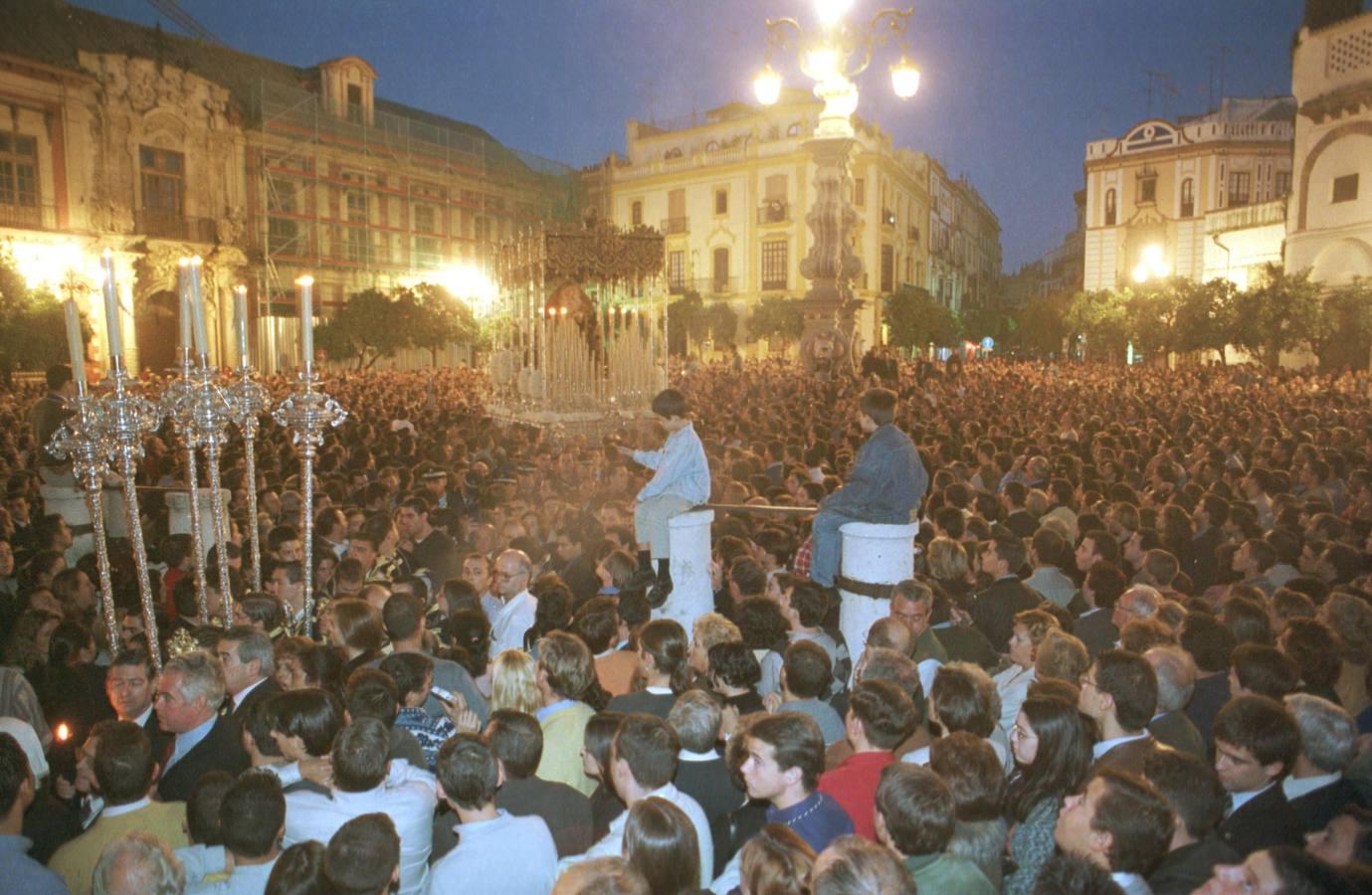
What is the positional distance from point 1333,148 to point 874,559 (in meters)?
29.9

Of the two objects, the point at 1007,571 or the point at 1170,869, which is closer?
the point at 1170,869

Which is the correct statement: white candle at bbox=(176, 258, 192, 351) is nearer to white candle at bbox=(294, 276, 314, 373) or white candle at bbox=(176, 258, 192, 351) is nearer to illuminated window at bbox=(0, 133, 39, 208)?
white candle at bbox=(294, 276, 314, 373)

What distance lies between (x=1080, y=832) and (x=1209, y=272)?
44635mm

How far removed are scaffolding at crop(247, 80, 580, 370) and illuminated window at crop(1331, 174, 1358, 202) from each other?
80.6 ft

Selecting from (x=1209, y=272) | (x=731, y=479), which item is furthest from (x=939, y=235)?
(x=731, y=479)

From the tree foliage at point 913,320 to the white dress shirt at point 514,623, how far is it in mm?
39925

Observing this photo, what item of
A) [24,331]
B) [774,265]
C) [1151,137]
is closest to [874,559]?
[24,331]

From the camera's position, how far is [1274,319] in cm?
2686

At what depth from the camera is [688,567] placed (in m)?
6.15

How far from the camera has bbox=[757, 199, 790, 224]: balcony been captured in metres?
46.8

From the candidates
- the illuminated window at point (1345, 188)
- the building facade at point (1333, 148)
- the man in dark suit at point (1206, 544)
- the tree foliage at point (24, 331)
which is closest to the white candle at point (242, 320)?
the man in dark suit at point (1206, 544)

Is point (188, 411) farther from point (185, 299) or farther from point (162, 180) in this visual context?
point (162, 180)

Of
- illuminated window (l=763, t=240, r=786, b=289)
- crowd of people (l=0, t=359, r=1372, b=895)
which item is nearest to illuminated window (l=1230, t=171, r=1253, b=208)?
illuminated window (l=763, t=240, r=786, b=289)

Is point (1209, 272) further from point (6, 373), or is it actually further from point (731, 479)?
point (6, 373)
